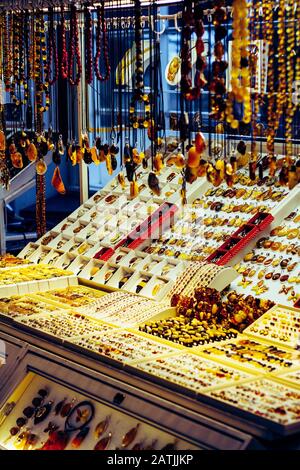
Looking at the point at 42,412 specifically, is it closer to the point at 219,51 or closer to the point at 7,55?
the point at 219,51

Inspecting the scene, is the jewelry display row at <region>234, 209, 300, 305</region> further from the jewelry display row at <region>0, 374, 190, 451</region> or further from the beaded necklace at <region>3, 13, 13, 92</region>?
the beaded necklace at <region>3, 13, 13, 92</region>

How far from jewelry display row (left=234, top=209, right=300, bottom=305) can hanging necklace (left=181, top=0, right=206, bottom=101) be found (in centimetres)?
141

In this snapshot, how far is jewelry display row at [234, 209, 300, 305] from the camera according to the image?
518 cm

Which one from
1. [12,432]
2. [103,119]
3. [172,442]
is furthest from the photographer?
[103,119]

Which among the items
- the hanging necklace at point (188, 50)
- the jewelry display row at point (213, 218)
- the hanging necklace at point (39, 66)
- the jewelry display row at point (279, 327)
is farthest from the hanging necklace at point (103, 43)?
the jewelry display row at point (279, 327)

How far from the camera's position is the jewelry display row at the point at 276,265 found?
17.0ft

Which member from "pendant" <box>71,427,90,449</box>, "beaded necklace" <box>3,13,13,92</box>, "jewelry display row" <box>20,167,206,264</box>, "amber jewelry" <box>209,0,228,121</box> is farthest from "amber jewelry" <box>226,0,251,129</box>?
"jewelry display row" <box>20,167,206,264</box>

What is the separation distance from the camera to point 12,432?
4.69 metres

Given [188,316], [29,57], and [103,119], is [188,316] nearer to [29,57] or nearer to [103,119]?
[29,57]

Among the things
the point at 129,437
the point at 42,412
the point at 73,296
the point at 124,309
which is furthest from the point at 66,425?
the point at 73,296

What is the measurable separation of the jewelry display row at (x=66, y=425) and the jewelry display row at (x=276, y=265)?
1.30m

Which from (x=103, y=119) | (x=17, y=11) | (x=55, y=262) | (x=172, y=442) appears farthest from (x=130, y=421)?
(x=103, y=119)

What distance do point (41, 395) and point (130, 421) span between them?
0.74 meters

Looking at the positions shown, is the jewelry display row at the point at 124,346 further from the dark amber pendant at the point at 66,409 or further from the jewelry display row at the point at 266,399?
the jewelry display row at the point at 266,399
